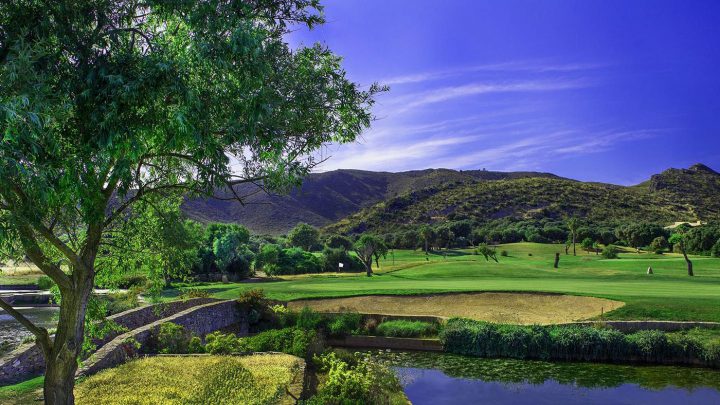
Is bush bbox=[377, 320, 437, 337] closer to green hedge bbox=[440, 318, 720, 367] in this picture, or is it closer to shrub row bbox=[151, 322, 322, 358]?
green hedge bbox=[440, 318, 720, 367]

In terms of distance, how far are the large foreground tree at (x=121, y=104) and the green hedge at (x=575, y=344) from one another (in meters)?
14.8

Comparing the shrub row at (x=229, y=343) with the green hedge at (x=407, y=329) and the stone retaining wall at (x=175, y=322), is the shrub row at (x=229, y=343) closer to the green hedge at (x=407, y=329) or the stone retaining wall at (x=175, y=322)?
the stone retaining wall at (x=175, y=322)

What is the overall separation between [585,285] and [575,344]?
12637 mm

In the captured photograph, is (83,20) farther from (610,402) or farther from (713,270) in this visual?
(713,270)

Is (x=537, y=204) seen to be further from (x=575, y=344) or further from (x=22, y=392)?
(x=22, y=392)

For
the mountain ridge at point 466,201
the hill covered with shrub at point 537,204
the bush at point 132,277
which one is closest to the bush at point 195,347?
the bush at point 132,277

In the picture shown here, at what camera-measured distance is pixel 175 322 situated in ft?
66.4

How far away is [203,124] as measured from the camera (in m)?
7.39

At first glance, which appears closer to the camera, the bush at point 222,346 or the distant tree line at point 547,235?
the bush at point 222,346

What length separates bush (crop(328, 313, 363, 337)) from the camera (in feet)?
78.2

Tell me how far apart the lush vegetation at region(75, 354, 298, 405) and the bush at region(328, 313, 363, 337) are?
8.07 metres

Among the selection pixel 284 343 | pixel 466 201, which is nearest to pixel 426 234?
pixel 466 201

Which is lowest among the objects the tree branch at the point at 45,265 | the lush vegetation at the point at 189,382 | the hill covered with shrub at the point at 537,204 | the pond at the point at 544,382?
the pond at the point at 544,382

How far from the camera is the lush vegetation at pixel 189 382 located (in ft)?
38.0
